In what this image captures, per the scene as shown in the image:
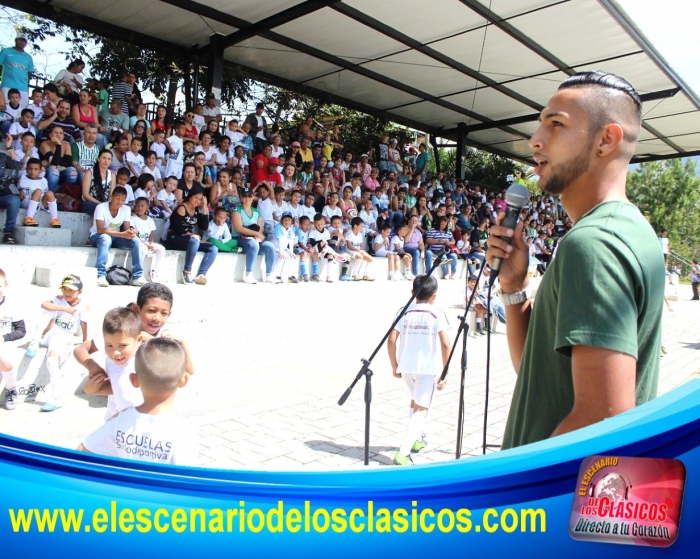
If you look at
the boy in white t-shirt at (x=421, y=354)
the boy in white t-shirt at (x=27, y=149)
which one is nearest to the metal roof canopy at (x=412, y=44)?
the boy in white t-shirt at (x=27, y=149)

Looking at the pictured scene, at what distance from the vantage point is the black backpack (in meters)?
7.65

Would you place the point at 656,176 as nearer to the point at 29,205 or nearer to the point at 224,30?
the point at 224,30

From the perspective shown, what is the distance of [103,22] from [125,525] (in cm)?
1237

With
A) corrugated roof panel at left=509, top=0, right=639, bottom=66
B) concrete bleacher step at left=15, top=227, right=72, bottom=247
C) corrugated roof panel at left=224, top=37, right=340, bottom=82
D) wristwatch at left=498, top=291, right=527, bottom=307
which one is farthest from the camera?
corrugated roof panel at left=224, top=37, right=340, bottom=82

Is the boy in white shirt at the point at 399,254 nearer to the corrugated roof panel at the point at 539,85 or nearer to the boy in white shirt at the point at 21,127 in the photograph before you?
the corrugated roof panel at the point at 539,85

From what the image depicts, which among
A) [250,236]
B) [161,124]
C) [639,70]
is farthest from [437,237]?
[161,124]

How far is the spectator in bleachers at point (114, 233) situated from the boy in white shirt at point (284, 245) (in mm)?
2657

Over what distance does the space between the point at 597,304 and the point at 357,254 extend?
10589 millimetres

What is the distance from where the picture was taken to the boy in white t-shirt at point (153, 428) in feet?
7.79

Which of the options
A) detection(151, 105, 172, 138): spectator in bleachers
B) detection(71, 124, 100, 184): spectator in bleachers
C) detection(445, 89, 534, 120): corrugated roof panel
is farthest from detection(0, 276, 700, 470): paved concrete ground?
detection(445, 89, 534, 120): corrugated roof panel

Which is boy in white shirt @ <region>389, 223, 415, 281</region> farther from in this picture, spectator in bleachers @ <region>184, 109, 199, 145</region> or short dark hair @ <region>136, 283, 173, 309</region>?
short dark hair @ <region>136, 283, 173, 309</region>

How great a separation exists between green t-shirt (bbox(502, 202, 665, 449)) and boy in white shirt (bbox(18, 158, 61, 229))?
837 centimetres

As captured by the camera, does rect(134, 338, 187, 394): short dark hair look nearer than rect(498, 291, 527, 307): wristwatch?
No

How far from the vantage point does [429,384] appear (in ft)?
16.5
